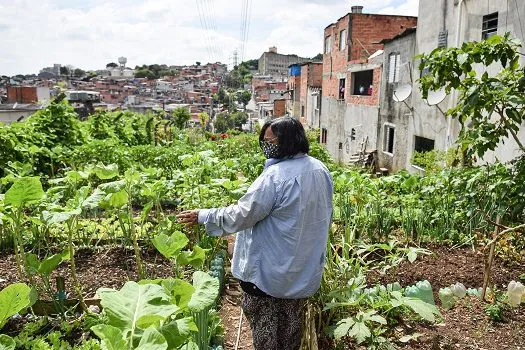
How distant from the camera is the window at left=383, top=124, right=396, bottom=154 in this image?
49.1 ft

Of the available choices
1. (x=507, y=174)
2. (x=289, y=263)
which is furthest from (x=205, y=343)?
(x=507, y=174)

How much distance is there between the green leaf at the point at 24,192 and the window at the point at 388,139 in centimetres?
1350

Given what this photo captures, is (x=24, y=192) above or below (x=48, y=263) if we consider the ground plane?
above

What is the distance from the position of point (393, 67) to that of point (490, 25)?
218 inches

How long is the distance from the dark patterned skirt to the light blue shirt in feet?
0.43

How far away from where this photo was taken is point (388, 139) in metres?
15.2

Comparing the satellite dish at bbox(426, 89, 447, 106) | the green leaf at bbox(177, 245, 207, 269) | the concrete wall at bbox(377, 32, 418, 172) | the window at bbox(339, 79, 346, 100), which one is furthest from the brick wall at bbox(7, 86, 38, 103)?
the green leaf at bbox(177, 245, 207, 269)

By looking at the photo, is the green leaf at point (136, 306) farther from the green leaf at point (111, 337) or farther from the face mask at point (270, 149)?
the face mask at point (270, 149)

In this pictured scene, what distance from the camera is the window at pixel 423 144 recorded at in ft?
39.2

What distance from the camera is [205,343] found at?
238cm

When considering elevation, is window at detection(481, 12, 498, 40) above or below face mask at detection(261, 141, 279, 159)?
above

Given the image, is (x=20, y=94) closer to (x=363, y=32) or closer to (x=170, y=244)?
(x=363, y=32)

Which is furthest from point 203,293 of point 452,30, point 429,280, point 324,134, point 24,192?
point 324,134

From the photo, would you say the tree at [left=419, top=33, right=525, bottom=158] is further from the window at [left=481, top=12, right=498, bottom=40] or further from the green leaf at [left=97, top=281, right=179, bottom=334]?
the window at [left=481, top=12, right=498, bottom=40]
